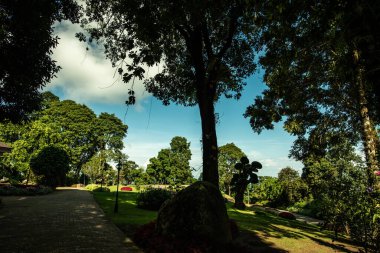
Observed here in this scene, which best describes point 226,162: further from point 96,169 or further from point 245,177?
point 245,177

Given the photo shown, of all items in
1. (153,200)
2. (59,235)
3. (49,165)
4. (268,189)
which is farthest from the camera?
(268,189)

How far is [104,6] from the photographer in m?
11.2

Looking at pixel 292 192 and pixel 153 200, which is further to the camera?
pixel 292 192

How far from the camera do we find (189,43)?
11523 millimetres

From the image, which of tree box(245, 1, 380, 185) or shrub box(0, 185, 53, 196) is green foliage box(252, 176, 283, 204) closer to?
tree box(245, 1, 380, 185)

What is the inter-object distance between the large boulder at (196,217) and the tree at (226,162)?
1500 inches

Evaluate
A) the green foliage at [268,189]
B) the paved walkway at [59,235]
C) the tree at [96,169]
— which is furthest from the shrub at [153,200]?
the tree at [96,169]

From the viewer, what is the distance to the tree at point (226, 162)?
1914 inches

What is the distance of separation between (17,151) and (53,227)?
30.9 meters

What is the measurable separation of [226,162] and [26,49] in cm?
4680

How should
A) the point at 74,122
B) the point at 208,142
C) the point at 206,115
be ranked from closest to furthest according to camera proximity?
the point at 208,142 < the point at 206,115 < the point at 74,122

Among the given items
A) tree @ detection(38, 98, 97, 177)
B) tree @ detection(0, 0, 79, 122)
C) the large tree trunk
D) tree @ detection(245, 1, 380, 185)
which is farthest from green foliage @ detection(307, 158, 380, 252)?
tree @ detection(38, 98, 97, 177)

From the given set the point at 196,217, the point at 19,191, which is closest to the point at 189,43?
the point at 196,217

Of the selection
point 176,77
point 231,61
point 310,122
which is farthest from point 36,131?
Result: point 310,122
